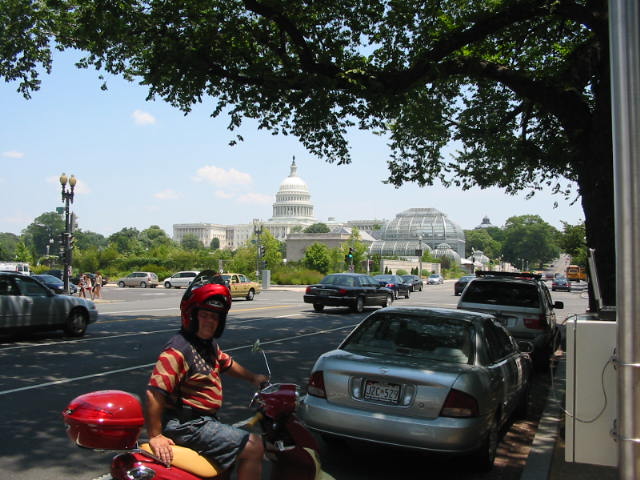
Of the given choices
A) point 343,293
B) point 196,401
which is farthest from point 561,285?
point 196,401

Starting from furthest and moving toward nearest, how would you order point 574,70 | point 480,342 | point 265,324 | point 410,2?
point 265,324 < point 410,2 < point 574,70 < point 480,342

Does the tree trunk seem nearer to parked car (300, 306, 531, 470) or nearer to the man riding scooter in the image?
parked car (300, 306, 531, 470)

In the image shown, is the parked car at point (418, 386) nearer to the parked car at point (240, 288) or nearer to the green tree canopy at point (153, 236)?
the parked car at point (240, 288)

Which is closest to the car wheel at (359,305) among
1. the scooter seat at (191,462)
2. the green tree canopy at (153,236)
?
the scooter seat at (191,462)

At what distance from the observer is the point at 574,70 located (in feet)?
40.0

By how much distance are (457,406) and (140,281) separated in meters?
56.7

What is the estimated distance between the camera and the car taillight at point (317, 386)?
569 centimetres

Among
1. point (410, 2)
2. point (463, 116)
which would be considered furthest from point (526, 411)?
point (463, 116)

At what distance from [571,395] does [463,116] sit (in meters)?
16.6

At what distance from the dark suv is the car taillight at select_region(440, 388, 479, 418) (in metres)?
6.06

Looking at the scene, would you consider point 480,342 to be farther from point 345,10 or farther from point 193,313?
point 345,10

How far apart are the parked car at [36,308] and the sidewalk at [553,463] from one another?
10989 mm

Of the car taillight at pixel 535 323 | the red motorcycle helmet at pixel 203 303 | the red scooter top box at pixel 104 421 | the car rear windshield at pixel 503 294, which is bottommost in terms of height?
the car taillight at pixel 535 323

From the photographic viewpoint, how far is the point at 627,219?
2744 millimetres
